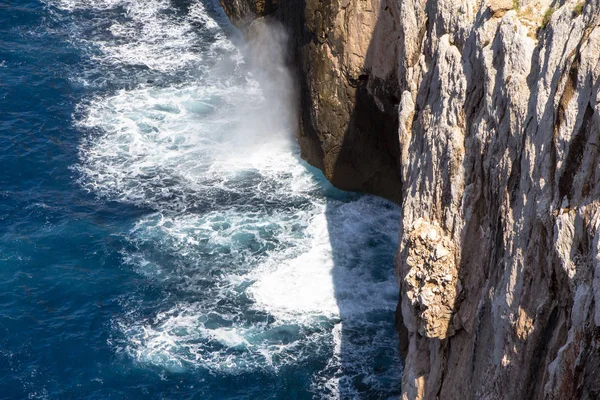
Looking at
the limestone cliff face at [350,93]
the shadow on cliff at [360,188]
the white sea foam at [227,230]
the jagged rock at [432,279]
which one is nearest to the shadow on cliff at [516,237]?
the jagged rock at [432,279]

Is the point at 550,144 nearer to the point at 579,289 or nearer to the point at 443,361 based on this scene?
the point at 579,289

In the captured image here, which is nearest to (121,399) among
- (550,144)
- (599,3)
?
(550,144)

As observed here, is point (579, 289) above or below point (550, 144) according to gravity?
below

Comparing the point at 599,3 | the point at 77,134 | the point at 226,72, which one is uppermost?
the point at 599,3

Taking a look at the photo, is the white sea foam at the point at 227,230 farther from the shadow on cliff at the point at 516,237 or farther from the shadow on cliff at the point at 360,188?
the shadow on cliff at the point at 516,237

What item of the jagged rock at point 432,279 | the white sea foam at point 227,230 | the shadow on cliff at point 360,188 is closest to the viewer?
the jagged rock at point 432,279

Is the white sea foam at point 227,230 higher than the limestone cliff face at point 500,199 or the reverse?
the reverse
